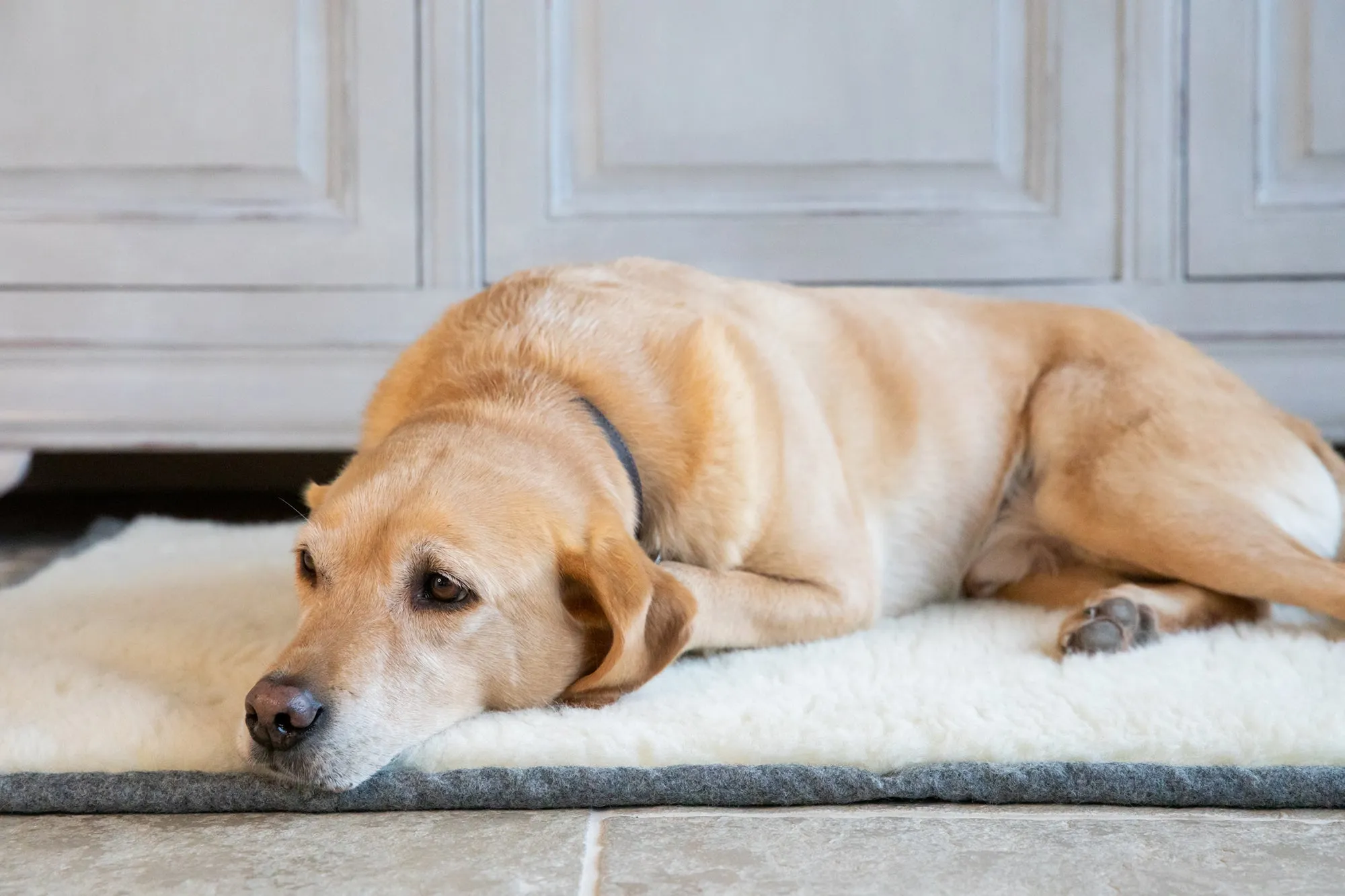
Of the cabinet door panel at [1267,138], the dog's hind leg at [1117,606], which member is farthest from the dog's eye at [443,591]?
the cabinet door panel at [1267,138]

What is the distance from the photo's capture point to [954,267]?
2.43 meters

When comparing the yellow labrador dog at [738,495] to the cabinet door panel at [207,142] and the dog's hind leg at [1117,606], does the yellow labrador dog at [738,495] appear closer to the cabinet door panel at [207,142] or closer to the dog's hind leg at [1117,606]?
the dog's hind leg at [1117,606]

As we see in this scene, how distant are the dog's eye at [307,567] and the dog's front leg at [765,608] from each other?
1.39ft

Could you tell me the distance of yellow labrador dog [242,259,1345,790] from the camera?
48.9 inches

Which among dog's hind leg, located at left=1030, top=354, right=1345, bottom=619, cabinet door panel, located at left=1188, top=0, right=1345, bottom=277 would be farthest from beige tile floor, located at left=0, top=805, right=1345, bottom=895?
cabinet door panel, located at left=1188, top=0, right=1345, bottom=277

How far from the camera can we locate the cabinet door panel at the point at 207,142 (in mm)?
2406

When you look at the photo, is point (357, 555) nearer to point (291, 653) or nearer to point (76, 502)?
point (291, 653)

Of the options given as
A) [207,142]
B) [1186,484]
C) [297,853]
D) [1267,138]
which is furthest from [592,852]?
[1267,138]

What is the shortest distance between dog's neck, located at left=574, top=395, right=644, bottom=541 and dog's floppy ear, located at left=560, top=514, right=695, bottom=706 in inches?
5.9

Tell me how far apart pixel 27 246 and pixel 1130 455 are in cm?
220

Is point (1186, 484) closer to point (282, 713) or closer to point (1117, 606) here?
point (1117, 606)

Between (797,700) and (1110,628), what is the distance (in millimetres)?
502

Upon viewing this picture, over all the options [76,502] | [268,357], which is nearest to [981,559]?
[268,357]

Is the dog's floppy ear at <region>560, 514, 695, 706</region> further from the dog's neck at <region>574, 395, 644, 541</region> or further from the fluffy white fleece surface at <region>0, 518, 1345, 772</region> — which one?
the dog's neck at <region>574, 395, 644, 541</region>
